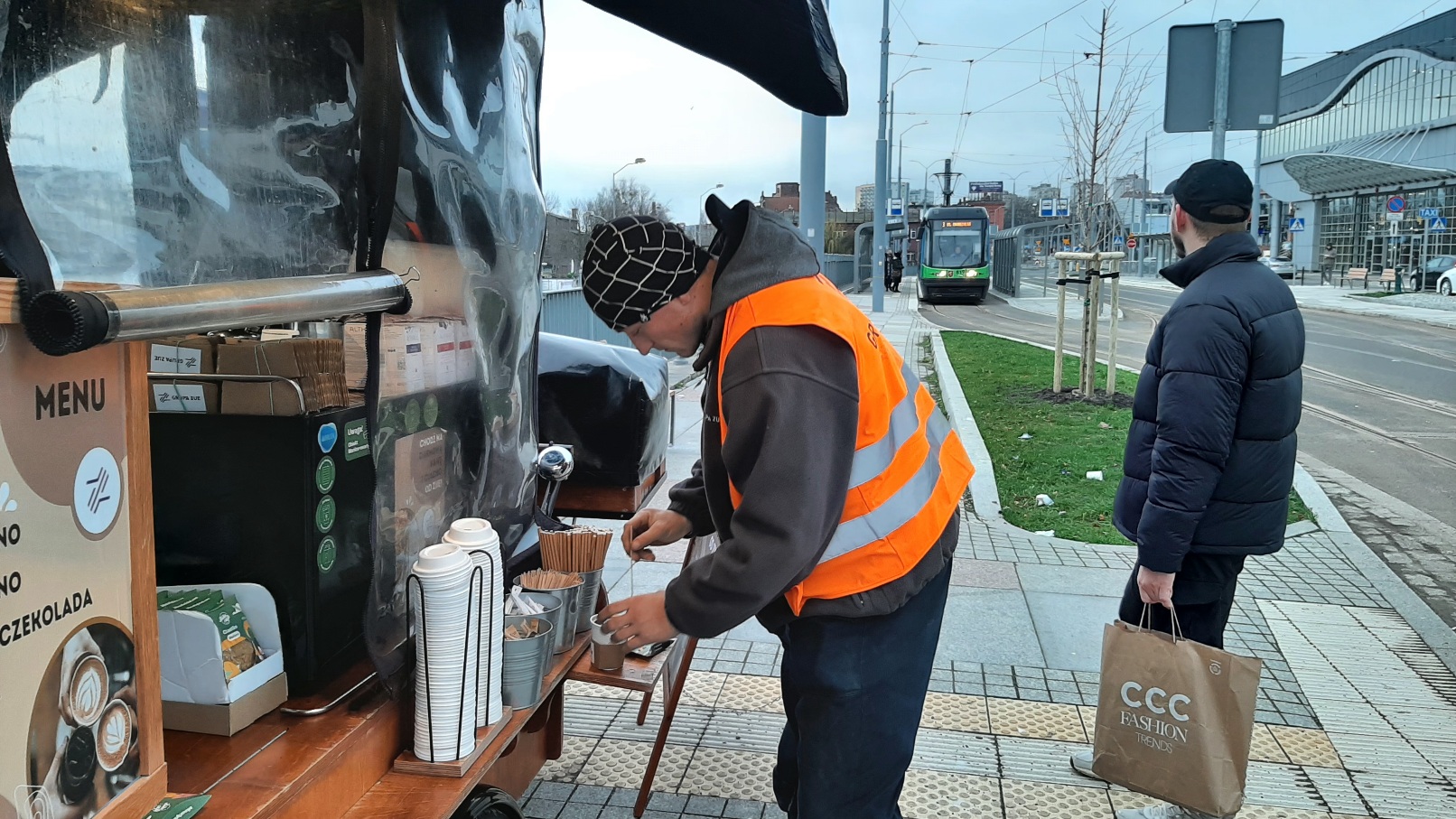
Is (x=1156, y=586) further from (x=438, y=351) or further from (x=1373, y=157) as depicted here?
(x=1373, y=157)

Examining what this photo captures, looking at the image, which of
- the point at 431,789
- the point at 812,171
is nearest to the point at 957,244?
the point at 812,171

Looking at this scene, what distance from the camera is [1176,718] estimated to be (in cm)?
286

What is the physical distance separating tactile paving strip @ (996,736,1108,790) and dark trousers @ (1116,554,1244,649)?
646mm

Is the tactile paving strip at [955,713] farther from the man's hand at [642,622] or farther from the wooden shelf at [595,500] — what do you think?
the man's hand at [642,622]

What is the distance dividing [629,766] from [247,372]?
2153mm

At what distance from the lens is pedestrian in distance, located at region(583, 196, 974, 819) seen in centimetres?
196

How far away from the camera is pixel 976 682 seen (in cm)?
423

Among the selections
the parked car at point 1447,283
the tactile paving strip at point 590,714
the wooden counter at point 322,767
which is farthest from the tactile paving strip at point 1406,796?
the parked car at point 1447,283

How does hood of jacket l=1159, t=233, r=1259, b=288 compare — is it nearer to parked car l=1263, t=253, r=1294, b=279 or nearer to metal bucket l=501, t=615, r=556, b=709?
metal bucket l=501, t=615, r=556, b=709

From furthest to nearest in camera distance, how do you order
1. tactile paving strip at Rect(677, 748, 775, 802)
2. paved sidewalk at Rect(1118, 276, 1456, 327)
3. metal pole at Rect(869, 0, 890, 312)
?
metal pole at Rect(869, 0, 890, 312) → paved sidewalk at Rect(1118, 276, 1456, 327) → tactile paving strip at Rect(677, 748, 775, 802)

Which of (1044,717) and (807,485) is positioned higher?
(807,485)

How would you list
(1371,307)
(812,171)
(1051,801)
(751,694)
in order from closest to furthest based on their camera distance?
(1051,801), (751,694), (812,171), (1371,307)

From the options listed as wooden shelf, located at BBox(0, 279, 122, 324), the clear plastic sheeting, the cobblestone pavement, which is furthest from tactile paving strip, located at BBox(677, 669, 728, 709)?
wooden shelf, located at BBox(0, 279, 122, 324)

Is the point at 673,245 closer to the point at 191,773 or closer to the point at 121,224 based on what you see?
the point at 121,224
